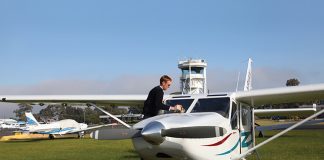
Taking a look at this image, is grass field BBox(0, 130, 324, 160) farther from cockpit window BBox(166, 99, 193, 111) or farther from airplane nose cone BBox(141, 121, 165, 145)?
airplane nose cone BBox(141, 121, 165, 145)

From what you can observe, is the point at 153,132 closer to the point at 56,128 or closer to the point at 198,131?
the point at 198,131

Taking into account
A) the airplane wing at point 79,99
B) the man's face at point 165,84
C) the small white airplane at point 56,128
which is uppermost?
the man's face at point 165,84

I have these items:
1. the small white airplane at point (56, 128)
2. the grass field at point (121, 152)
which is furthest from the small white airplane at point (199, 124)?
the small white airplane at point (56, 128)

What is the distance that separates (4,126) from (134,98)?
278 feet

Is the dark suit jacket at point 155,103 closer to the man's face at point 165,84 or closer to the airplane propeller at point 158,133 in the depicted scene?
the man's face at point 165,84

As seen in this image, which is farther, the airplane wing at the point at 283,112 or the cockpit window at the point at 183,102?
the airplane wing at the point at 283,112

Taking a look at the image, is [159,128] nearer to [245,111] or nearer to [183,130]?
[183,130]

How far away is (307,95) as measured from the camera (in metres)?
8.59

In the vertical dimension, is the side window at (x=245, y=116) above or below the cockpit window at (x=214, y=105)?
below

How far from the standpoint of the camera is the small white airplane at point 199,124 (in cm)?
539

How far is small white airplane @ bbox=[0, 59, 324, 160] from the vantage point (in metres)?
A: 5.39

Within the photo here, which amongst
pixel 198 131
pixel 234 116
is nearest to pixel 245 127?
pixel 234 116

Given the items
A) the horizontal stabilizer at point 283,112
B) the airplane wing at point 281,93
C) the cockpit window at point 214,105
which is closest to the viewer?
the cockpit window at point 214,105

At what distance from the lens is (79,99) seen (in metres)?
9.70
